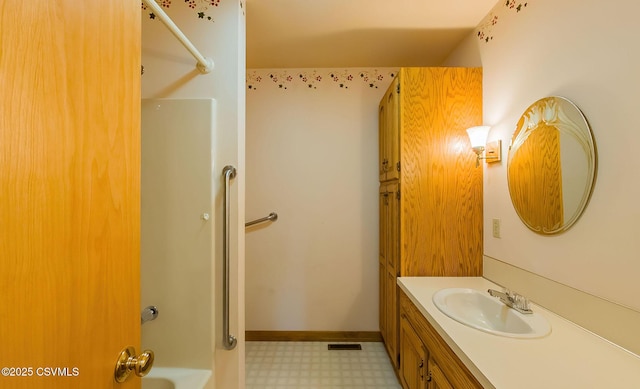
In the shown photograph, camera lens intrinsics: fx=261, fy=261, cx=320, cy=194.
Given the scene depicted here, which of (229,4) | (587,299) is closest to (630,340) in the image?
(587,299)

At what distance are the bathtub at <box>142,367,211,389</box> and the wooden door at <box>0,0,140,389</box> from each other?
0.89 m

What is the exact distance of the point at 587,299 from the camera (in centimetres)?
101

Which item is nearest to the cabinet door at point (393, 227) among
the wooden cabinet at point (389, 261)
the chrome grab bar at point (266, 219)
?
the wooden cabinet at point (389, 261)

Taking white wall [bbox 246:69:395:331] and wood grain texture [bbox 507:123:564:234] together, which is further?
white wall [bbox 246:69:395:331]

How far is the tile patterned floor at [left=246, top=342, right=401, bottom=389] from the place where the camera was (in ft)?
5.98

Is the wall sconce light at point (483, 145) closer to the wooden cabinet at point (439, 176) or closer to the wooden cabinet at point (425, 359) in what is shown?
the wooden cabinet at point (439, 176)

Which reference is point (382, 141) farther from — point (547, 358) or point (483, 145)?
point (547, 358)

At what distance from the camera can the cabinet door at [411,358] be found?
4.25 ft

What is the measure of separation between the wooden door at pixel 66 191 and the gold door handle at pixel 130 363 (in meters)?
0.02

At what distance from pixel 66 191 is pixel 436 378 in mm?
1404

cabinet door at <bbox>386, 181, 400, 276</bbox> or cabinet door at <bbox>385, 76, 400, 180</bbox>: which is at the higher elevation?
cabinet door at <bbox>385, 76, 400, 180</bbox>

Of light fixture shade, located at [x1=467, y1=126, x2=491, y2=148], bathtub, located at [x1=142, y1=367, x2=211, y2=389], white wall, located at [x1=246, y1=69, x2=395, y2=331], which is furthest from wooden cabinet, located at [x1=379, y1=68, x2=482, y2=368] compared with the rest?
bathtub, located at [x1=142, y1=367, x2=211, y2=389]

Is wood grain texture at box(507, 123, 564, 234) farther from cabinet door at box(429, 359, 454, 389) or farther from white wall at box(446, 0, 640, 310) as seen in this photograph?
cabinet door at box(429, 359, 454, 389)

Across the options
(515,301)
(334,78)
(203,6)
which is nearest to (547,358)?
(515,301)
